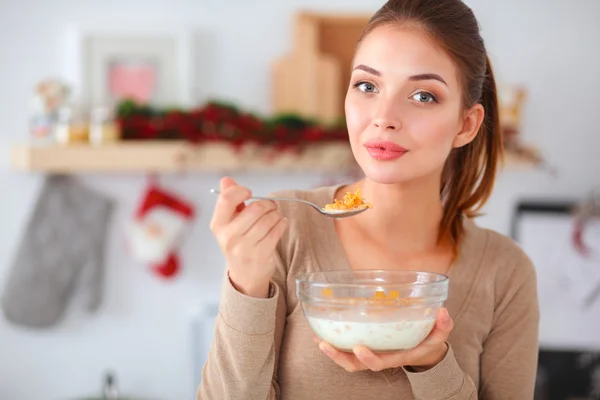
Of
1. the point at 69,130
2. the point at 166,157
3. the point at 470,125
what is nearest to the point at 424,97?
the point at 470,125

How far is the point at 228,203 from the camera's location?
954mm

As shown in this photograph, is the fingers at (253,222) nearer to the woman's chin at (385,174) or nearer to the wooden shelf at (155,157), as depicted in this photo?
the woman's chin at (385,174)

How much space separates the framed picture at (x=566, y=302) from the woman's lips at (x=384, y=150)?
1.83 m

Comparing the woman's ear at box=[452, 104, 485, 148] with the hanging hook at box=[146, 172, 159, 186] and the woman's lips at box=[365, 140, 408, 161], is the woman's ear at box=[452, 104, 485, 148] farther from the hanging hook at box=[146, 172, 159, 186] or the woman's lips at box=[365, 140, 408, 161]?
the hanging hook at box=[146, 172, 159, 186]

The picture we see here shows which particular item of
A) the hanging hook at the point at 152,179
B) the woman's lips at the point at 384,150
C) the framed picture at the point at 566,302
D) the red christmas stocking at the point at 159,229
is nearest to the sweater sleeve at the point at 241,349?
the woman's lips at the point at 384,150

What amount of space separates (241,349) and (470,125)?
1.68 ft

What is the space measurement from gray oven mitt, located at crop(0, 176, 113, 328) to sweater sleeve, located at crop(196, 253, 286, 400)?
1.84 metres

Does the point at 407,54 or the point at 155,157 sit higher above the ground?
the point at 407,54

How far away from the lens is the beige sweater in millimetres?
1034

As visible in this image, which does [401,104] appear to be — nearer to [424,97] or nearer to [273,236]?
[424,97]

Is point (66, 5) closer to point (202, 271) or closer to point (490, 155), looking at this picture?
point (202, 271)

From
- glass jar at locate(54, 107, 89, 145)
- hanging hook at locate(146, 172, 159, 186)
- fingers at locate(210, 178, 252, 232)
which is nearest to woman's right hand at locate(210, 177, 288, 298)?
fingers at locate(210, 178, 252, 232)

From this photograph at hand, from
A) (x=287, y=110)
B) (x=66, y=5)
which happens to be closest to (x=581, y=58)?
(x=287, y=110)

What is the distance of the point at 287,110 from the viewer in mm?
2740
